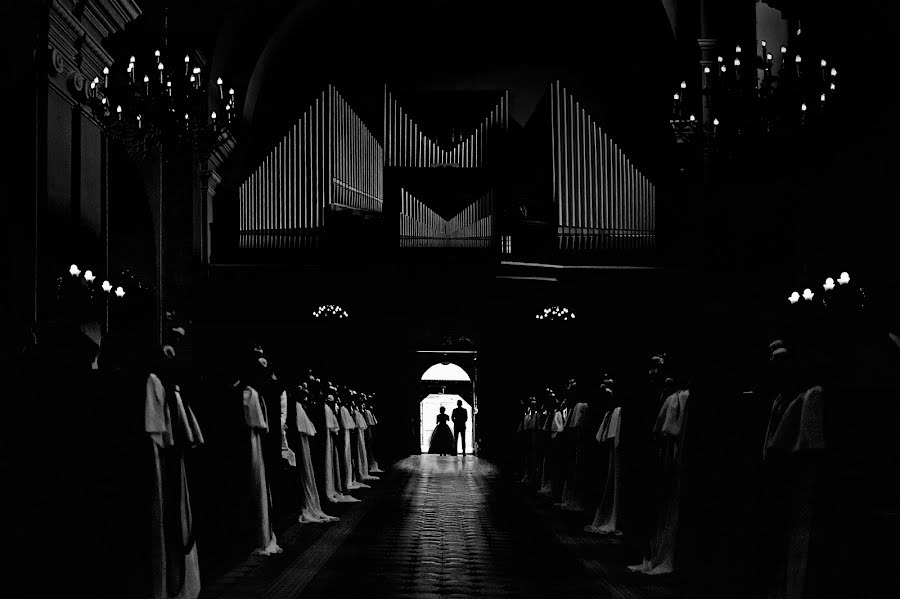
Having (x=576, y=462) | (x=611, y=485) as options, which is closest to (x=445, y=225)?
(x=576, y=462)

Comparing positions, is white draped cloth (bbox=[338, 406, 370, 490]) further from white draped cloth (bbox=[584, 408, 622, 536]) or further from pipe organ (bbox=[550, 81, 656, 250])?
pipe organ (bbox=[550, 81, 656, 250])

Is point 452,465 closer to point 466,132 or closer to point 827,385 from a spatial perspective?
point 466,132

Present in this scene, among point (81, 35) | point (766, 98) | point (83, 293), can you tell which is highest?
point (81, 35)

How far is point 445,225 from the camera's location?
24.0 metres

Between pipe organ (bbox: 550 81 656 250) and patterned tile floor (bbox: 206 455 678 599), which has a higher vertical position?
pipe organ (bbox: 550 81 656 250)

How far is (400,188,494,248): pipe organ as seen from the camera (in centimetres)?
2319

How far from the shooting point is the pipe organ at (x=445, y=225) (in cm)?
2319

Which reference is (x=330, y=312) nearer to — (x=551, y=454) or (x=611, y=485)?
(x=551, y=454)

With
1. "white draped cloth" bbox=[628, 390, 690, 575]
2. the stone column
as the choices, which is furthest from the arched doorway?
"white draped cloth" bbox=[628, 390, 690, 575]

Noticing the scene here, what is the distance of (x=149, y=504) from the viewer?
23.3 ft

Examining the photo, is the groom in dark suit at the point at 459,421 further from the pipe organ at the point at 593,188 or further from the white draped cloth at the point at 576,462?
the white draped cloth at the point at 576,462

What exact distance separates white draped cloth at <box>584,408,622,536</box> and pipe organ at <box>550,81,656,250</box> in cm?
1109

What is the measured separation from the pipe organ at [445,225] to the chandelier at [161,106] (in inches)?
400

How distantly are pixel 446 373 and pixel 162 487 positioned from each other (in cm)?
2932
